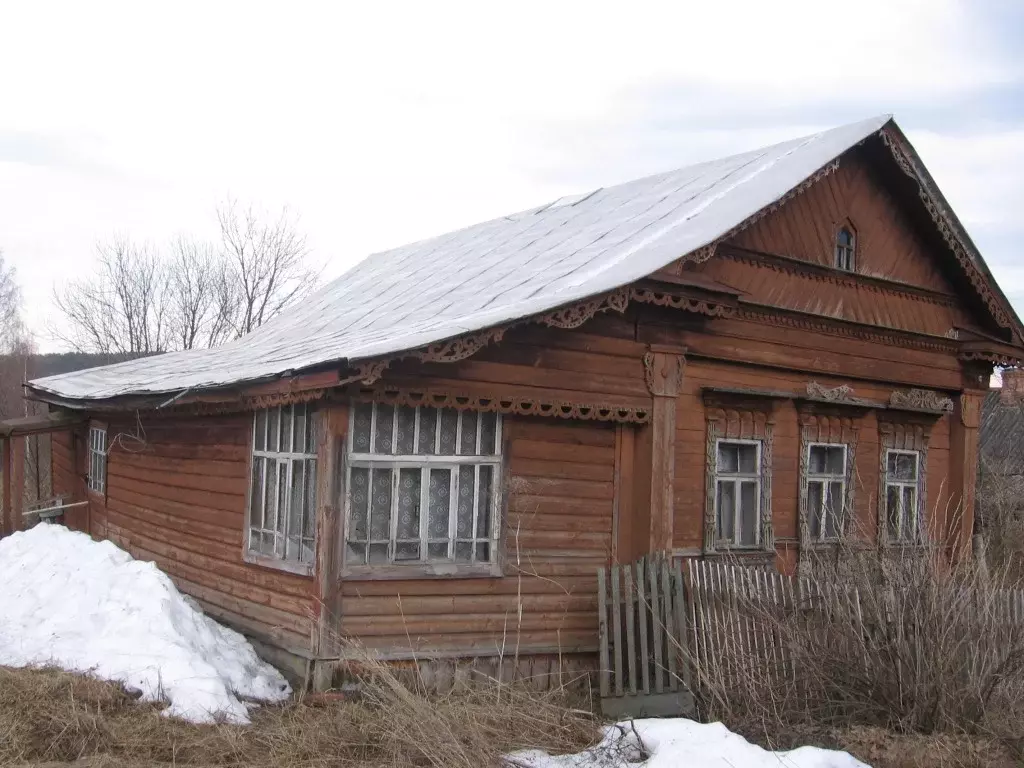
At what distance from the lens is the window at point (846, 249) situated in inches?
442

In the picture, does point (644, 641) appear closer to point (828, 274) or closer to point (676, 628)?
point (676, 628)

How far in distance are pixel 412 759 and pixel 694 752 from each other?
166 centimetres

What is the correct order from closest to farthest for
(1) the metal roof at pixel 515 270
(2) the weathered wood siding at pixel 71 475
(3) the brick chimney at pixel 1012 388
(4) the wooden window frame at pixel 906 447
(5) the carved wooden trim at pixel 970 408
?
(1) the metal roof at pixel 515 270 < (4) the wooden window frame at pixel 906 447 < (5) the carved wooden trim at pixel 970 408 < (2) the weathered wood siding at pixel 71 475 < (3) the brick chimney at pixel 1012 388

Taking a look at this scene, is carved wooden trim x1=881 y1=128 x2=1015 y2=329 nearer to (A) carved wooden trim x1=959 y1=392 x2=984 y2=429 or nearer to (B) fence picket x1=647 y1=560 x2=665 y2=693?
(A) carved wooden trim x1=959 y1=392 x2=984 y2=429

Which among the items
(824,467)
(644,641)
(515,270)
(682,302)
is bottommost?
(644,641)

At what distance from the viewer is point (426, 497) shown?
8266mm

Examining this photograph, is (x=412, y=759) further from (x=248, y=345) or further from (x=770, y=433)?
(x=248, y=345)

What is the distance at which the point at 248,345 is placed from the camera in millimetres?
14312

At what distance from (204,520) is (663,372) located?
4.61 meters

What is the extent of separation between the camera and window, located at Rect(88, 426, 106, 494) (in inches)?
537

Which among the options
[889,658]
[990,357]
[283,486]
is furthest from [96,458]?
[990,357]

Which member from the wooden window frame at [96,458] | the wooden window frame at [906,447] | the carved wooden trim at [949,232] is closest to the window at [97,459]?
the wooden window frame at [96,458]

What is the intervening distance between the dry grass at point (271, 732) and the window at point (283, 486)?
66.5 inches

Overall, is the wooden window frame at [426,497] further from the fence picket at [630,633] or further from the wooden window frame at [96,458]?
the wooden window frame at [96,458]
